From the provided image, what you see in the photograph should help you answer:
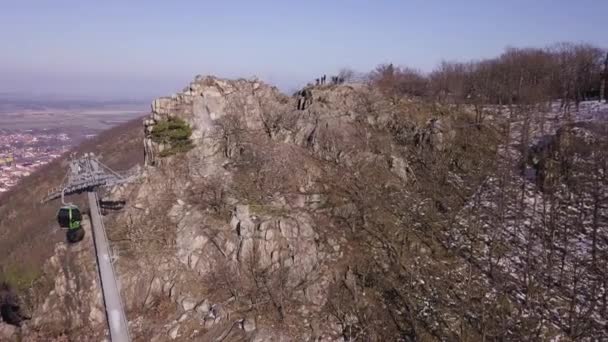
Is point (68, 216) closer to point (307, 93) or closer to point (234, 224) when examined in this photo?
point (234, 224)

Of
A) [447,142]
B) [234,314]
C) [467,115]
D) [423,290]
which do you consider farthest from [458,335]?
[467,115]

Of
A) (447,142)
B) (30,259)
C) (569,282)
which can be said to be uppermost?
(447,142)

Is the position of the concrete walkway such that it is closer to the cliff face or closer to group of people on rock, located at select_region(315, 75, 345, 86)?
the cliff face

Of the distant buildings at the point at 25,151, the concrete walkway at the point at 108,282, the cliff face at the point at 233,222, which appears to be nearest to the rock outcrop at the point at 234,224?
the cliff face at the point at 233,222

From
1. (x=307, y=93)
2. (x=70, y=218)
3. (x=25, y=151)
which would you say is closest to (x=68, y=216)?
(x=70, y=218)

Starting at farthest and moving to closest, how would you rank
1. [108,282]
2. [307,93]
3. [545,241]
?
A: [307,93] → [545,241] → [108,282]

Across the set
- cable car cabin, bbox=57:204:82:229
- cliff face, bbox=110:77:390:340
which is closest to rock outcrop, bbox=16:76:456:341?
cliff face, bbox=110:77:390:340

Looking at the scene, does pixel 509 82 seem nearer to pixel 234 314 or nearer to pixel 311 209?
pixel 311 209

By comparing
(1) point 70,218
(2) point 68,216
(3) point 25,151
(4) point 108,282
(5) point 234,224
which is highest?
(2) point 68,216
